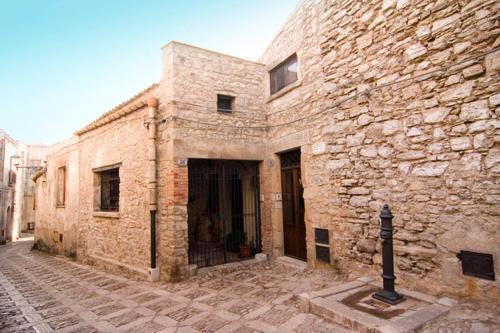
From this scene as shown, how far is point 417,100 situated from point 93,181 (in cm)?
870

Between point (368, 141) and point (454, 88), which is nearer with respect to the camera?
point (454, 88)

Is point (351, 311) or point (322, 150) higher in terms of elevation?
point (322, 150)

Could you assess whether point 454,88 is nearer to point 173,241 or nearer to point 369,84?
point 369,84

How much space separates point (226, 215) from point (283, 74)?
14.1 feet

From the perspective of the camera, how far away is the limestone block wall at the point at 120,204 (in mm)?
6281

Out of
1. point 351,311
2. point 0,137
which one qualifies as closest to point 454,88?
point 351,311

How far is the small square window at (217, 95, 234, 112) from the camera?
6.56m

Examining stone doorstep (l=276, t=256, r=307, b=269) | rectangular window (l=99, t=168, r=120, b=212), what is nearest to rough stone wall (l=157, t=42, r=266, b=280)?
stone doorstep (l=276, t=256, r=307, b=269)

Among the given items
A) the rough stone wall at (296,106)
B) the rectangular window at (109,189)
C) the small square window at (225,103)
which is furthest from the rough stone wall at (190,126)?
the rectangular window at (109,189)

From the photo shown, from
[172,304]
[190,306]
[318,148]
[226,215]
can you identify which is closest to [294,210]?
[318,148]

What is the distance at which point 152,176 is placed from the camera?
18.8ft

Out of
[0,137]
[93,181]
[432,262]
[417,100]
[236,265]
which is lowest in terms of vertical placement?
[236,265]

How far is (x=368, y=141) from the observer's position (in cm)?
439

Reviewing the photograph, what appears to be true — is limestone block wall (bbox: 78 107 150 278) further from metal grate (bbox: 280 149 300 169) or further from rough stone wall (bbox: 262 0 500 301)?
rough stone wall (bbox: 262 0 500 301)
